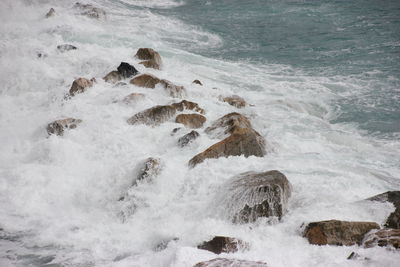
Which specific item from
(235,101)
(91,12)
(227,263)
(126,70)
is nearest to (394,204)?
(227,263)

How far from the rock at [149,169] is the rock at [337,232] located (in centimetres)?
336

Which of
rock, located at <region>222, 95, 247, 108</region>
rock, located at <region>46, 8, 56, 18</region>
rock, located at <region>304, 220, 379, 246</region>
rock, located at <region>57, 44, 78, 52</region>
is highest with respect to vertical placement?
rock, located at <region>46, 8, 56, 18</region>

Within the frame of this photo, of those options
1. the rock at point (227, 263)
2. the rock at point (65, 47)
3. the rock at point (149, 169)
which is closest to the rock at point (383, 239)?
the rock at point (227, 263)

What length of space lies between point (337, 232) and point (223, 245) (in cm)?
173

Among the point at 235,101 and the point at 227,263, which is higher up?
the point at 235,101

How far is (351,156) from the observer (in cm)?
1002

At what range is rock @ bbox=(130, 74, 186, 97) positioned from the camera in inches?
514

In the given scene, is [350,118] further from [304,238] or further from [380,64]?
[304,238]

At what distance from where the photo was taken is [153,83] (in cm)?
1334

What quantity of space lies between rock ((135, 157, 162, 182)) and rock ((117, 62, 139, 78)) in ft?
19.6

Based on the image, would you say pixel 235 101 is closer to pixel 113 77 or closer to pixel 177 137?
pixel 177 137

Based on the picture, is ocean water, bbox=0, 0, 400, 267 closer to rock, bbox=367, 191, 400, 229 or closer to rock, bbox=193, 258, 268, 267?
rock, bbox=367, 191, 400, 229

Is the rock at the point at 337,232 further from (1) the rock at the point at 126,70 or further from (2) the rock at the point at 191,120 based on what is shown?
(1) the rock at the point at 126,70

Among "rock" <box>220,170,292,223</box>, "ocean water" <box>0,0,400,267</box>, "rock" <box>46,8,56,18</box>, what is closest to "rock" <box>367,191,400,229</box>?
"ocean water" <box>0,0,400,267</box>
